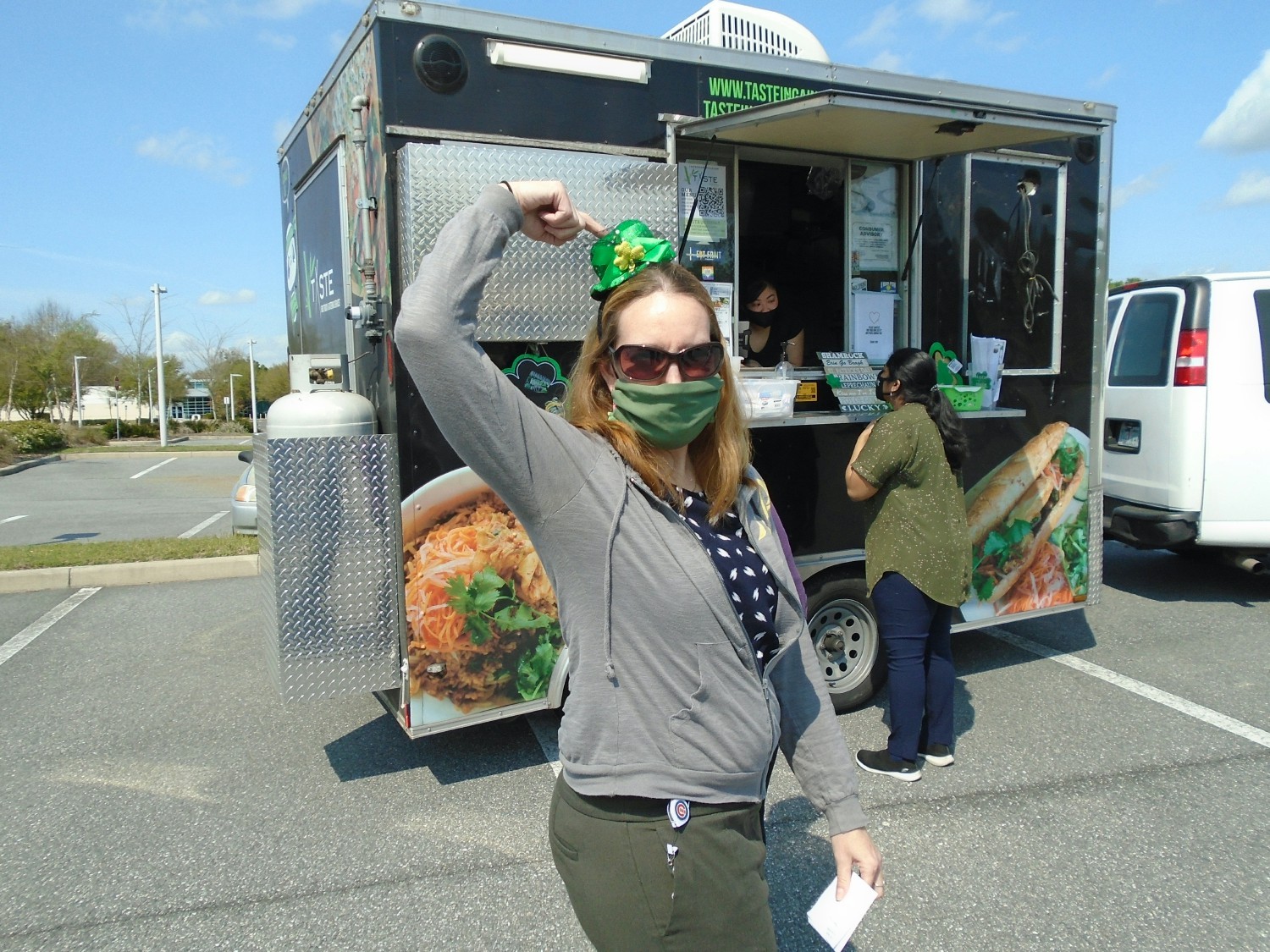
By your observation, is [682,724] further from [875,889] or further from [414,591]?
[414,591]

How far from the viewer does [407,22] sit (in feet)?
11.5

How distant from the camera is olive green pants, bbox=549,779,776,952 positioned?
1.57 metres

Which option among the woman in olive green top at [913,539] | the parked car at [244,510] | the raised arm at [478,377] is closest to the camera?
the raised arm at [478,377]

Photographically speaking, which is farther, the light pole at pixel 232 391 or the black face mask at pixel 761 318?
the light pole at pixel 232 391

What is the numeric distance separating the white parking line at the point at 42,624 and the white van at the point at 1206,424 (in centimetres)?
780

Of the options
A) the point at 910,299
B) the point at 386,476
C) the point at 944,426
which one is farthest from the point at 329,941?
the point at 910,299

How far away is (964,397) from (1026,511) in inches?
33.8

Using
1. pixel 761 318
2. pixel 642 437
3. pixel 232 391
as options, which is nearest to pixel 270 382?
A: pixel 232 391

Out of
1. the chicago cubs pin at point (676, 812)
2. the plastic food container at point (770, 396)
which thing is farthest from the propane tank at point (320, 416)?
the chicago cubs pin at point (676, 812)

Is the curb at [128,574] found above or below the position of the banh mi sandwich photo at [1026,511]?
below

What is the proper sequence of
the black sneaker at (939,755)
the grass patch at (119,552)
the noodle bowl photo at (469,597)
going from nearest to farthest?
the noodle bowl photo at (469,597) < the black sneaker at (939,755) < the grass patch at (119,552)

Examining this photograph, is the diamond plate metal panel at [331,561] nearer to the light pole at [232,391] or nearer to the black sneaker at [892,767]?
the black sneaker at [892,767]

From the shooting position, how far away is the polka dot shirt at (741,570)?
5.42 feet

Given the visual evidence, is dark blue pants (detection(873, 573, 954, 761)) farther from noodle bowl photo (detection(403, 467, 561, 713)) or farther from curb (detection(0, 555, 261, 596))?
curb (detection(0, 555, 261, 596))
